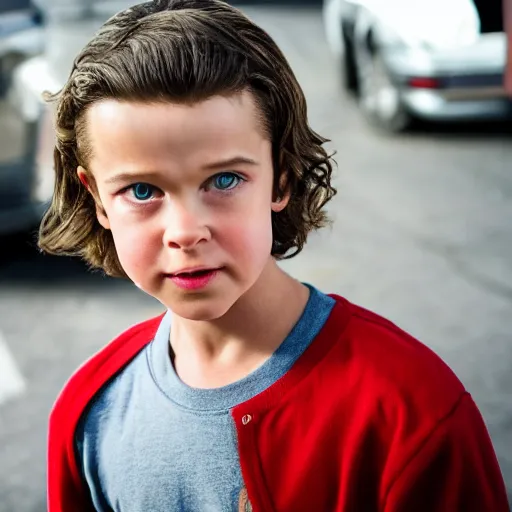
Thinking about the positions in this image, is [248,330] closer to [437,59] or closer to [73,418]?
[73,418]

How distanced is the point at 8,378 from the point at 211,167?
9.92 ft

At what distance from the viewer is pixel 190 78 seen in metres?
1.24

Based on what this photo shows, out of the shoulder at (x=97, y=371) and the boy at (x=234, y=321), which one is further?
the shoulder at (x=97, y=371)

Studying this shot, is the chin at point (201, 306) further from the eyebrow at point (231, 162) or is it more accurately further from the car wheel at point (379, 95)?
the car wheel at point (379, 95)

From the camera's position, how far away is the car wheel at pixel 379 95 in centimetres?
677

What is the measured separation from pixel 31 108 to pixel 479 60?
338 cm

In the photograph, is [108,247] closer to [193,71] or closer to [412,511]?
[193,71]

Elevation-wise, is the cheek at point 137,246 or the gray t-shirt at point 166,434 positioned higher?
the cheek at point 137,246

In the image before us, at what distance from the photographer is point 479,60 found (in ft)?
20.3

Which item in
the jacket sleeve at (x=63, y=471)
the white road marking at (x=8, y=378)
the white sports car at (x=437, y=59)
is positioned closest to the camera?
the jacket sleeve at (x=63, y=471)

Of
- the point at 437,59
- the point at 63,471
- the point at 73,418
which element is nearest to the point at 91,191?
the point at 73,418

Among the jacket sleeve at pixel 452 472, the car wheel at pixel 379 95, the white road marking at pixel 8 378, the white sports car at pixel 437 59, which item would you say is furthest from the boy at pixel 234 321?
the car wheel at pixel 379 95

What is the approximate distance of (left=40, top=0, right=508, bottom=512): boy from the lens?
49.6 inches

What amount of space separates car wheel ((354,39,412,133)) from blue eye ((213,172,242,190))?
5607mm
